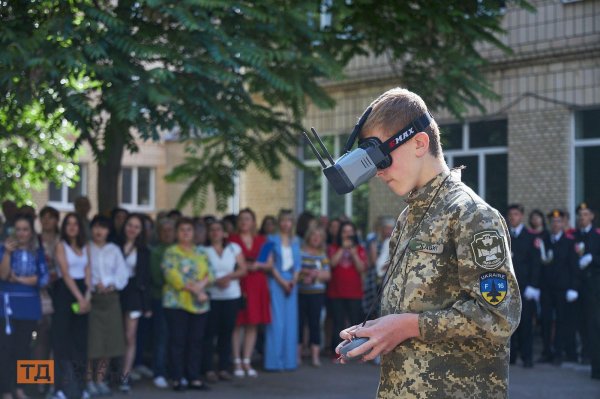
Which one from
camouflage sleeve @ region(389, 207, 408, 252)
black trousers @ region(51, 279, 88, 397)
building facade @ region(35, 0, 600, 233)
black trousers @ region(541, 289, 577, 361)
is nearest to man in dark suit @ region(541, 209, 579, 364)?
black trousers @ region(541, 289, 577, 361)

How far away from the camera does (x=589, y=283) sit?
42.0ft

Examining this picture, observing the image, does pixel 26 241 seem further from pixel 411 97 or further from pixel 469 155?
pixel 469 155

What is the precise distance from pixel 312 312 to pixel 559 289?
3.43m

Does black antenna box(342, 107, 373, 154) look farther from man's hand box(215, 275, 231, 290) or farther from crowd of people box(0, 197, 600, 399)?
man's hand box(215, 275, 231, 290)

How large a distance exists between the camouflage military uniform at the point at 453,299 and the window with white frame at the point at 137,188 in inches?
1015

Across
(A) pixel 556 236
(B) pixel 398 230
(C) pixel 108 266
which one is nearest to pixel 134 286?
(C) pixel 108 266

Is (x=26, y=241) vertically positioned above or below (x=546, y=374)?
above

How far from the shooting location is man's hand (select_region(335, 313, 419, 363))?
3.13 meters

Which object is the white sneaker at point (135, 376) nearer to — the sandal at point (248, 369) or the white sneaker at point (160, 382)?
the white sneaker at point (160, 382)

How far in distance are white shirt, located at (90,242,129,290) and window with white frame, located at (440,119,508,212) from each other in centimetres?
848

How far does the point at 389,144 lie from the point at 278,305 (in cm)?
977

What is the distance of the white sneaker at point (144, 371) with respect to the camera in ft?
39.3

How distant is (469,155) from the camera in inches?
720

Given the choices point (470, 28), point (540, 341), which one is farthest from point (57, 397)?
point (540, 341)
